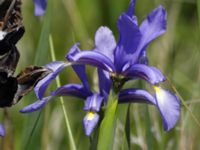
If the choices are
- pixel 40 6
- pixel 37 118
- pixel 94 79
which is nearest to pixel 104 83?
pixel 37 118

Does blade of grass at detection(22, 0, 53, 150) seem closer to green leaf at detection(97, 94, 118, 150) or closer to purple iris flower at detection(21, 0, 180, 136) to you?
purple iris flower at detection(21, 0, 180, 136)

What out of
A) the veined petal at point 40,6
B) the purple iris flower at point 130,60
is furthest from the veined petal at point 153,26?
the veined petal at point 40,6

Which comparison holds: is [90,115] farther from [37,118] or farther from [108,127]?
[37,118]

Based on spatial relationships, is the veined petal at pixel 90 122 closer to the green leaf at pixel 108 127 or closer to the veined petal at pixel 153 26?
the green leaf at pixel 108 127

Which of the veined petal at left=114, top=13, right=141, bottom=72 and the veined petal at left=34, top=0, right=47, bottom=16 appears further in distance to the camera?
the veined petal at left=34, top=0, right=47, bottom=16

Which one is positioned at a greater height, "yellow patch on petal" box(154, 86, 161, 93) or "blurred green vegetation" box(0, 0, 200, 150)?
"yellow patch on petal" box(154, 86, 161, 93)

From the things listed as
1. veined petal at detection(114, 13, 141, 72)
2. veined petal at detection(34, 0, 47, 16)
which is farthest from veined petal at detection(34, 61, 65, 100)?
veined petal at detection(34, 0, 47, 16)
